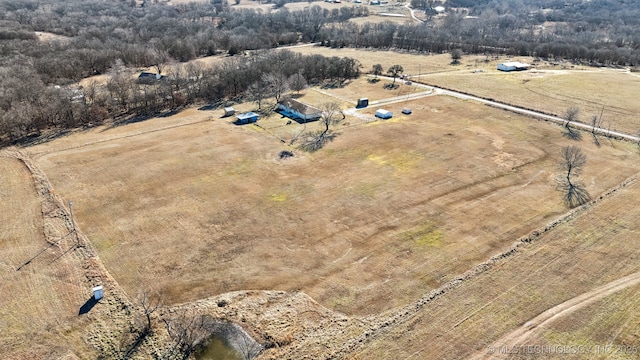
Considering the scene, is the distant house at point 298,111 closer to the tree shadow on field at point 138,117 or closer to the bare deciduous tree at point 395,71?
the tree shadow on field at point 138,117

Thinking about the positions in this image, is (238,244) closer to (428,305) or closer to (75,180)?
(428,305)

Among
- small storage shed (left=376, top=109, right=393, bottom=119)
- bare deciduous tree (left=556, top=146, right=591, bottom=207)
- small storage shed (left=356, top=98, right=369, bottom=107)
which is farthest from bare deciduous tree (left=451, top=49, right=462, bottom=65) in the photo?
bare deciduous tree (left=556, top=146, right=591, bottom=207)

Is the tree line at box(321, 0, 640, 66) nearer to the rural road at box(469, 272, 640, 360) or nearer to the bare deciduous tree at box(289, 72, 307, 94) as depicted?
the bare deciduous tree at box(289, 72, 307, 94)

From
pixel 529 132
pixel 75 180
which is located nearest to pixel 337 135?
pixel 529 132

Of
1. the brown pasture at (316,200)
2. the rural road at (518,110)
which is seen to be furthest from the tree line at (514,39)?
the brown pasture at (316,200)

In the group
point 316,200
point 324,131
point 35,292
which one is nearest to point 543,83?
point 324,131

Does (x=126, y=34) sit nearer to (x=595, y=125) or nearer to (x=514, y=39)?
(x=595, y=125)
